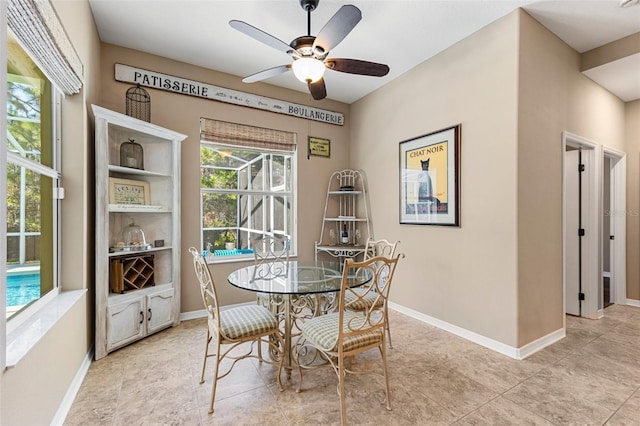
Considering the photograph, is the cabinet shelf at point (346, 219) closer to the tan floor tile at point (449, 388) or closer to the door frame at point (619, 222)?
the tan floor tile at point (449, 388)

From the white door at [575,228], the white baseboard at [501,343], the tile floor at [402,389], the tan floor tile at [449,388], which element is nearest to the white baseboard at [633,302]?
the white door at [575,228]

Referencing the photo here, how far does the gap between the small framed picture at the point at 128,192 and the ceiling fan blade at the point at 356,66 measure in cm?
221

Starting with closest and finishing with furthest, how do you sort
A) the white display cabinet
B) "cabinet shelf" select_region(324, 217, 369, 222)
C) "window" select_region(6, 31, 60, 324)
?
Answer: "window" select_region(6, 31, 60, 324) → the white display cabinet → "cabinet shelf" select_region(324, 217, 369, 222)

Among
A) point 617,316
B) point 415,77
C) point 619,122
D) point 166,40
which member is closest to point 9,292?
point 166,40

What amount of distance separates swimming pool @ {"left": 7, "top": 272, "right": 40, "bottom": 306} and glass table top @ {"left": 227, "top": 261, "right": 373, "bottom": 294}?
3.67 feet

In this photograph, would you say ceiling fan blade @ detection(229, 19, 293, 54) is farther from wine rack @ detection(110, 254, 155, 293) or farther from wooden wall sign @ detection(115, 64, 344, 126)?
wine rack @ detection(110, 254, 155, 293)

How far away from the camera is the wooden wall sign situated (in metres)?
3.11

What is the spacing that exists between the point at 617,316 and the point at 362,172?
11.7 feet

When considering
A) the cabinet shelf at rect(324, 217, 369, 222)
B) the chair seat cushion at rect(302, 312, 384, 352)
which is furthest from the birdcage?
the chair seat cushion at rect(302, 312, 384, 352)

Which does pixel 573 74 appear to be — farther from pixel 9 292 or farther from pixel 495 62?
pixel 9 292

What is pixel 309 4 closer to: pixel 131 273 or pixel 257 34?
pixel 257 34

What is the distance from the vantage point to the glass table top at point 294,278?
2.02 m

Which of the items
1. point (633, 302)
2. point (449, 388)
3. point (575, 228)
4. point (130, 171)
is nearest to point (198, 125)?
point (130, 171)

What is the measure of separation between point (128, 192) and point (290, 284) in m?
1.96
